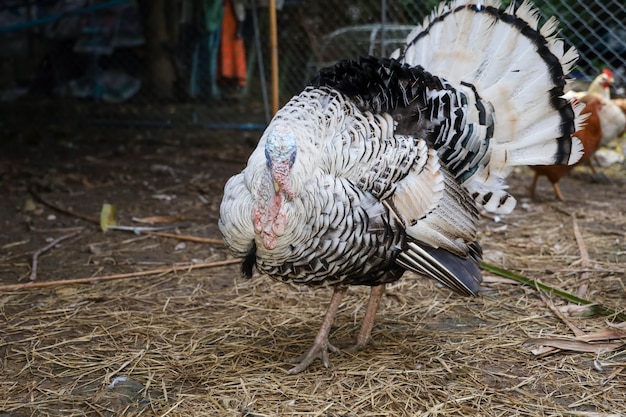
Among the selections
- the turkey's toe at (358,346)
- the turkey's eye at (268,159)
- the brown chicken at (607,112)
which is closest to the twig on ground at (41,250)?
the turkey's toe at (358,346)

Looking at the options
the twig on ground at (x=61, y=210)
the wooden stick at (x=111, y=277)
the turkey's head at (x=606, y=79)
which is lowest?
the twig on ground at (x=61, y=210)

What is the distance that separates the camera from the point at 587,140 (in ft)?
21.9

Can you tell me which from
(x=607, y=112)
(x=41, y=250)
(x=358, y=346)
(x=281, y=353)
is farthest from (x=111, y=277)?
(x=607, y=112)

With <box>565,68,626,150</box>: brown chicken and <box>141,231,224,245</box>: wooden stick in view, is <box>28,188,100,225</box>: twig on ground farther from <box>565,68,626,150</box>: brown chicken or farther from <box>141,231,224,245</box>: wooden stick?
<box>565,68,626,150</box>: brown chicken

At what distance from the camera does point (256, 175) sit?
10.2ft

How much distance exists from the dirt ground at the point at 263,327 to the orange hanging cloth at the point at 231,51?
316cm

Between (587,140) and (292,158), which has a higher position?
(292,158)

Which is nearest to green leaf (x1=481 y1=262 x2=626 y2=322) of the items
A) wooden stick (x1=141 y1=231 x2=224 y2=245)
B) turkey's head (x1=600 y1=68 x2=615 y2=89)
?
wooden stick (x1=141 y1=231 x2=224 y2=245)

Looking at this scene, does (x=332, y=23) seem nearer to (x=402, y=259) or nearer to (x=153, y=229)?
(x=153, y=229)

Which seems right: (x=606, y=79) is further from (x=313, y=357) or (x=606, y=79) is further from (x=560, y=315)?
(x=313, y=357)

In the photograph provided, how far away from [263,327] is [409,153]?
1.38 m

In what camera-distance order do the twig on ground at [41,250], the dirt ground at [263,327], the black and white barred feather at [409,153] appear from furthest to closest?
the twig on ground at [41,250], the dirt ground at [263,327], the black and white barred feather at [409,153]

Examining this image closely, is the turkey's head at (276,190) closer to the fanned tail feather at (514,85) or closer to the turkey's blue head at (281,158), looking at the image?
the turkey's blue head at (281,158)

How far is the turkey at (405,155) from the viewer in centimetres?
310
